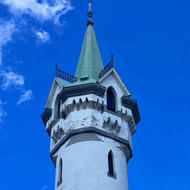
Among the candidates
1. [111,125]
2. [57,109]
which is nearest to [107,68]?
[57,109]

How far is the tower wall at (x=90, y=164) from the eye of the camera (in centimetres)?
2686

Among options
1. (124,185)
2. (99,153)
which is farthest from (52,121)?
(124,185)

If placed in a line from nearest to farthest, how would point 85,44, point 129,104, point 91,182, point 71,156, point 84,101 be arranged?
point 91,182 → point 71,156 → point 84,101 → point 129,104 → point 85,44

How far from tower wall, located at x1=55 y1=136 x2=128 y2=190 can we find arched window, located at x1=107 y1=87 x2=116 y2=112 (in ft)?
9.98

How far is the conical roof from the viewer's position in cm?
3312

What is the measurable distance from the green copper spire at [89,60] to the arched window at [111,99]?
1.46 m

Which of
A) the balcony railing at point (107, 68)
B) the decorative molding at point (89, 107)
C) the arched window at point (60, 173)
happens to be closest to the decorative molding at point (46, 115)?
the decorative molding at point (89, 107)

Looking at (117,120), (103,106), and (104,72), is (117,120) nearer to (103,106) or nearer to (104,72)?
(103,106)

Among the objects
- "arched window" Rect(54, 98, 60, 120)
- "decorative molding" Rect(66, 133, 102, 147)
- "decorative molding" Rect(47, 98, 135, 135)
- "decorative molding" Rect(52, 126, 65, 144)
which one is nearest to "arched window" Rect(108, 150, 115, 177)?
"decorative molding" Rect(66, 133, 102, 147)

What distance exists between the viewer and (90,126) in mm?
29062

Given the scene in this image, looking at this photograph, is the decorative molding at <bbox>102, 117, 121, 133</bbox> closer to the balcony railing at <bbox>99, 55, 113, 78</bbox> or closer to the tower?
the tower

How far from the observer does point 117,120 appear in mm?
30547

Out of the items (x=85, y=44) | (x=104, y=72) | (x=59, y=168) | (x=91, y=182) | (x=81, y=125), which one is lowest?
(x=91, y=182)

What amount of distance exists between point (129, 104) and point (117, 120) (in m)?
2.46
